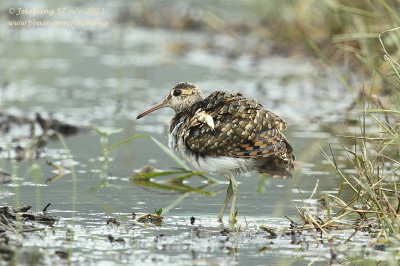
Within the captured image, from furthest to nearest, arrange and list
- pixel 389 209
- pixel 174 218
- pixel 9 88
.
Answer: pixel 9 88
pixel 174 218
pixel 389 209

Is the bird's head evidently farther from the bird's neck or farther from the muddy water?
the muddy water

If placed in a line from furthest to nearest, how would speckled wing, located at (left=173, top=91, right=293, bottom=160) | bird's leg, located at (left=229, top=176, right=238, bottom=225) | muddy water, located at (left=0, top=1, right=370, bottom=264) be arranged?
speckled wing, located at (left=173, top=91, right=293, bottom=160)
bird's leg, located at (left=229, top=176, right=238, bottom=225)
muddy water, located at (left=0, top=1, right=370, bottom=264)

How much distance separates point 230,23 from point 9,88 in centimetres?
698

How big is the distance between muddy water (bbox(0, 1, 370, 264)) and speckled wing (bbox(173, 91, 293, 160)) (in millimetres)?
409

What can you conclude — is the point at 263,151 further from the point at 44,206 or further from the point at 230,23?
the point at 230,23

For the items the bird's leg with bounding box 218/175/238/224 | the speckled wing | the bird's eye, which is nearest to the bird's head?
the bird's eye

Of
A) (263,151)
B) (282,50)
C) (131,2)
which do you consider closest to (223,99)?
(263,151)

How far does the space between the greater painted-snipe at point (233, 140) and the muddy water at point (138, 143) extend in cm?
31

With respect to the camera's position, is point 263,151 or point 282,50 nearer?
point 263,151

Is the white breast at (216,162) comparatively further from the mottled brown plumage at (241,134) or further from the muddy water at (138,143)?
the muddy water at (138,143)

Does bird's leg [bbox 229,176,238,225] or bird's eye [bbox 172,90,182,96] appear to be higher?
bird's eye [bbox 172,90,182,96]

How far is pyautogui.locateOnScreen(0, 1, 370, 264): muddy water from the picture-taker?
6.44m

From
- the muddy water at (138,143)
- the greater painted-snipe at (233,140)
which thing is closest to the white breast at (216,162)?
the greater painted-snipe at (233,140)

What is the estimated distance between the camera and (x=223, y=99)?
791 centimetres
